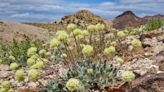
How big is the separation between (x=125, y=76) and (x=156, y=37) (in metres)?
5.80

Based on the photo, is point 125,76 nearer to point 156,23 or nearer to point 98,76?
point 98,76

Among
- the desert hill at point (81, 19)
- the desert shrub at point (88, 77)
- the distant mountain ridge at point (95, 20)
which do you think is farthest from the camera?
the distant mountain ridge at point (95, 20)

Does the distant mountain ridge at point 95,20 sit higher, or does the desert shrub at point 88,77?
the desert shrub at point 88,77

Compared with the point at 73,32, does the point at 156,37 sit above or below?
below

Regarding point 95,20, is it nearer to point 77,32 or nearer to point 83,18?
point 83,18

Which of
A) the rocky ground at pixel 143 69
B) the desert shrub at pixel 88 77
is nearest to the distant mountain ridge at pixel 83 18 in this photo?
the rocky ground at pixel 143 69

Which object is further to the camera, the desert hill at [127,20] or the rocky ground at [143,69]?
the desert hill at [127,20]


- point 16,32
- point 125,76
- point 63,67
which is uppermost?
point 125,76

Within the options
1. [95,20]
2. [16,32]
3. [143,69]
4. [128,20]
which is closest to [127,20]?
[128,20]

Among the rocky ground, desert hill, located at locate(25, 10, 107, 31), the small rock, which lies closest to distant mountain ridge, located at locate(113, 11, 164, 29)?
desert hill, located at locate(25, 10, 107, 31)

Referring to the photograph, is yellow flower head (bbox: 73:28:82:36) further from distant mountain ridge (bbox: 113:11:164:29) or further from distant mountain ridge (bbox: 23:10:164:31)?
distant mountain ridge (bbox: 113:11:164:29)

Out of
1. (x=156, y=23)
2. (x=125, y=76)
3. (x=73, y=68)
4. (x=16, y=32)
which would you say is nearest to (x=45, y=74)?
(x=73, y=68)

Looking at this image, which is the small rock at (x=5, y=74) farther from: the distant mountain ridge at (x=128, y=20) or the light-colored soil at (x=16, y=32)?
the distant mountain ridge at (x=128, y=20)

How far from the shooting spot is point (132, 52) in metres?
10.6
